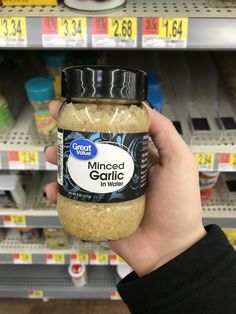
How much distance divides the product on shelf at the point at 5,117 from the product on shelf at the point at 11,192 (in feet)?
0.57

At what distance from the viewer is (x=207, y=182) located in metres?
1.40

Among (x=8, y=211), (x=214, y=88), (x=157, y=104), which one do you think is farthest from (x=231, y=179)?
(x=8, y=211)

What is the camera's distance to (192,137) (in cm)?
126

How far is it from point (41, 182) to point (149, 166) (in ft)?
2.32

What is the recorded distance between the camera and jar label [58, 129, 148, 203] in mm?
663

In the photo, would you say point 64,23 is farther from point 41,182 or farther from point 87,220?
point 41,182

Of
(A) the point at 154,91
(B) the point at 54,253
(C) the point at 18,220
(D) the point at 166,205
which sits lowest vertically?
(B) the point at 54,253

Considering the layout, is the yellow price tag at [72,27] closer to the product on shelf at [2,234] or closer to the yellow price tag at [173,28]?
the yellow price tag at [173,28]

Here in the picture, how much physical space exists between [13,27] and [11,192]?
1.92 ft

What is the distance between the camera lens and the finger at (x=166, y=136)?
0.82 metres

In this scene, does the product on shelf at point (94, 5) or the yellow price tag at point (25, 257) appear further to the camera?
the yellow price tag at point (25, 257)

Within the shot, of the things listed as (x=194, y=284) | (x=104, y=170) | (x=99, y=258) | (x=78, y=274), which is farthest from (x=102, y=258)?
(x=104, y=170)

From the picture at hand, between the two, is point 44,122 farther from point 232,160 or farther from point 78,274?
point 78,274

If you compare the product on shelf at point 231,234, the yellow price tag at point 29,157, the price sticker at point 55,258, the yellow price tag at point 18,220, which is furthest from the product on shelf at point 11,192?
the product on shelf at point 231,234
